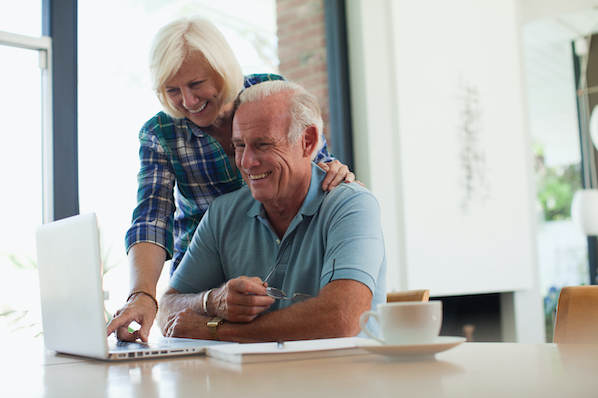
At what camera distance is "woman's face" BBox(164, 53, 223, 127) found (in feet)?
6.03

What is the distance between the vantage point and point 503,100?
475 cm

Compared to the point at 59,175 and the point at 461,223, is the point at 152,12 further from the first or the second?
the point at 461,223

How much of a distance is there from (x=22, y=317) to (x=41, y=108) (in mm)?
1006

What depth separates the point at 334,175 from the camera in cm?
170

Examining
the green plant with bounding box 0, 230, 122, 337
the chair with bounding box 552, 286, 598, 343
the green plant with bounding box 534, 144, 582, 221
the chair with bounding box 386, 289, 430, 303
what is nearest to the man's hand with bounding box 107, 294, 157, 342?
the chair with bounding box 386, 289, 430, 303

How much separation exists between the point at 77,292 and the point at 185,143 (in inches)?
41.6

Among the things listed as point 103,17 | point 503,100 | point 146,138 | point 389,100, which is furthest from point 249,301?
point 503,100

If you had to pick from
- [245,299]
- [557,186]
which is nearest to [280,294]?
[245,299]

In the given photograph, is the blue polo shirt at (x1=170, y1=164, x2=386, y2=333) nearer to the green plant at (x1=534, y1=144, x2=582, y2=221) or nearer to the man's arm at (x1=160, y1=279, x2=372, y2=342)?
the man's arm at (x1=160, y1=279, x2=372, y2=342)

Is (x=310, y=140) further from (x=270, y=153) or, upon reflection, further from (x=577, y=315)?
(x=577, y=315)

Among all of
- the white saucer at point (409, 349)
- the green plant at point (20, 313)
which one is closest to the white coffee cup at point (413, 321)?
the white saucer at point (409, 349)

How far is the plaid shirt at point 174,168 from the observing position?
194cm

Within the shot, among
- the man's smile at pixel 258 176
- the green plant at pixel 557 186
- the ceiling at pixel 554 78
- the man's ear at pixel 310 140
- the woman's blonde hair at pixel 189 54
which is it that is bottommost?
the man's smile at pixel 258 176

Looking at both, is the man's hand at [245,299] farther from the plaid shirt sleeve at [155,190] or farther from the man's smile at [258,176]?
the plaid shirt sleeve at [155,190]
